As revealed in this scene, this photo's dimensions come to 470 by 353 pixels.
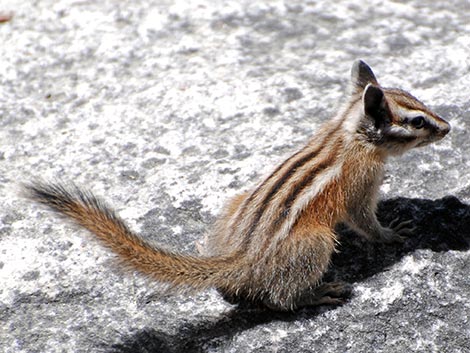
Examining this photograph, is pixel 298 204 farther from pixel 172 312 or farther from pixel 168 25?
pixel 168 25

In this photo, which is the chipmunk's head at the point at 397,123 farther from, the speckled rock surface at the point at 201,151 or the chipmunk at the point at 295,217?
the speckled rock surface at the point at 201,151

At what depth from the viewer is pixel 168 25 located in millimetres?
5797

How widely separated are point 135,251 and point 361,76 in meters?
1.62

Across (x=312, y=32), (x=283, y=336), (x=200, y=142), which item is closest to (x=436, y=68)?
(x=312, y=32)

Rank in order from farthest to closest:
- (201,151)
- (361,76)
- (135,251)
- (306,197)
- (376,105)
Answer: (201,151), (361,76), (376,105), (306,197), (135,251)

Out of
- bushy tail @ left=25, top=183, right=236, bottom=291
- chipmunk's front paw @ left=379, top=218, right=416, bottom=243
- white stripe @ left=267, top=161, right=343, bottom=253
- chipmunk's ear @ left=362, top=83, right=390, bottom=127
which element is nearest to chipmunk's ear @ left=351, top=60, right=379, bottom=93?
chipmunk's ear @ left=362, top=83, right=390, bottom=127

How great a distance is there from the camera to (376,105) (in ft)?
12.5

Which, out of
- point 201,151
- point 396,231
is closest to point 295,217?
point 396,231

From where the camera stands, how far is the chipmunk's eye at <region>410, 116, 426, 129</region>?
3.85 m

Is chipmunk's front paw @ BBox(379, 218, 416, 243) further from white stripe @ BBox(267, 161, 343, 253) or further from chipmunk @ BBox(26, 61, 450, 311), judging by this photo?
white stripe @ BBox(267, 161, 343, 253)

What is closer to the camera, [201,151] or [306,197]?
[306,197]

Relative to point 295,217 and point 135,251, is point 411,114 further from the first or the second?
point 135,251

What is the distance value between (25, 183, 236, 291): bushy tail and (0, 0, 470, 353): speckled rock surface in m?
0.09

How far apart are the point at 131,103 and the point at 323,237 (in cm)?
203
